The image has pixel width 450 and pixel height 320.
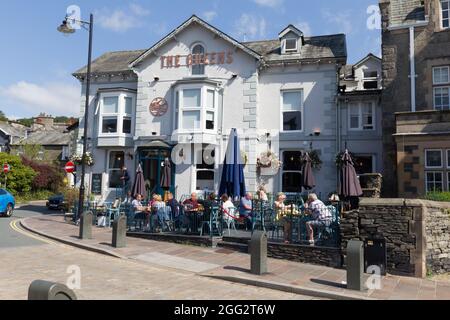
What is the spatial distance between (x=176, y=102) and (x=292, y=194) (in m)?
7.60

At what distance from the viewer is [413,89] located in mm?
16703

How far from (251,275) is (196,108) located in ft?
39.0

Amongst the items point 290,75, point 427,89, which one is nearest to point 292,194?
point 290,75

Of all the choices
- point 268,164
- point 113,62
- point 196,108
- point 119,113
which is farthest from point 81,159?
point 268,164

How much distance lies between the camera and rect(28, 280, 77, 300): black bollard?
366 cm

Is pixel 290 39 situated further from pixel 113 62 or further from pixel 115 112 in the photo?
pixel 113 62

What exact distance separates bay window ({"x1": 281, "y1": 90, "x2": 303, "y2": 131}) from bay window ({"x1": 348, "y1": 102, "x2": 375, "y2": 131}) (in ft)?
7.95

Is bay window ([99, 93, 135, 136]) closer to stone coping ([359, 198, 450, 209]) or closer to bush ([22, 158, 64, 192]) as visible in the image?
stone coping ([359, 198, 450, 209])

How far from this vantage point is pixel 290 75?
19422 millimetres

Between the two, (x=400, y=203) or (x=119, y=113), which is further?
(x=119, y=113)

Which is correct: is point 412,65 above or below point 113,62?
below

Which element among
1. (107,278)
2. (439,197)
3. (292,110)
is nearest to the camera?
(107,278)

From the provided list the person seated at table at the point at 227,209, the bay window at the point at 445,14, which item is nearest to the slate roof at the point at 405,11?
the bay window at the point at 445,14

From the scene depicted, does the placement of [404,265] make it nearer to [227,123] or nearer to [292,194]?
[292,194]
